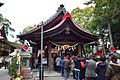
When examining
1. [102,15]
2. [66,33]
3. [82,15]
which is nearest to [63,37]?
[66,33]

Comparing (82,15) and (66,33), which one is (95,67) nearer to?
(66,33)

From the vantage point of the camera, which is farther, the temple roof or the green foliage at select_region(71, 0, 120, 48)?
the green foliage at select_region(71, 0, 120, 48)

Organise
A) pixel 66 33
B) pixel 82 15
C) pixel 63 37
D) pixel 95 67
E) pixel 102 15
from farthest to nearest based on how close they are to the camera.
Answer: pixel 82 15
pixel 102 15
pixel 63 37
pixel 66 33
pixel 95 67

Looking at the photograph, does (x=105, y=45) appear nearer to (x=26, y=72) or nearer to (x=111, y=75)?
(x=26, y=72)

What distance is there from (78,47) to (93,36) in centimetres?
181

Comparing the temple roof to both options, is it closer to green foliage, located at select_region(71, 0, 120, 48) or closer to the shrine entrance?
the shrine entrance

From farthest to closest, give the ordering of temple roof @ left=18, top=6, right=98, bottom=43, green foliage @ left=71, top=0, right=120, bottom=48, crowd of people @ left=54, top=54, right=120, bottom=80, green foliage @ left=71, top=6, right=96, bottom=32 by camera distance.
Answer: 1. green foliage @ left=71, top=6, right=96, bottom=32
2. green foliage @ left=71, top=0, right=120, bottom=48
3. temple roof @ left=18, top=6, right=98, bottom=43
4. crowd of people @ left=54, top=54, right=120, bottom=80

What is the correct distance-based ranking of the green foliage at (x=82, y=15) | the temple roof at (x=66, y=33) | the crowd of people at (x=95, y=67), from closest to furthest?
the crowd of people at (x=95, y=67) → the temple roof at (x=66, y=33) → the green foliage at (x=82, y=15)

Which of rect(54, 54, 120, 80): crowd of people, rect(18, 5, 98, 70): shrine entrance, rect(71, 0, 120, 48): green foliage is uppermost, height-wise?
rect(71, 0, 120, 48): green foliage

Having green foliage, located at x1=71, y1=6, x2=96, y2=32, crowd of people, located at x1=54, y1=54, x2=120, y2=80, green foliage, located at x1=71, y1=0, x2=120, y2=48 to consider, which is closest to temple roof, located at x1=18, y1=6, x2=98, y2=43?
crowd of people, located at x1=54, y1=54, x2=120, y2=80

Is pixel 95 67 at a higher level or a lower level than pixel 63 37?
lower

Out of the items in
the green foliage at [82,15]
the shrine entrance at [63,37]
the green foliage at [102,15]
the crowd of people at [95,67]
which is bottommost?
the crowd of people at [95,67]

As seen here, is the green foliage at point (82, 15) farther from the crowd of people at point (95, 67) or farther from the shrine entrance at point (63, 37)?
the crowd of people at point (95, 67)

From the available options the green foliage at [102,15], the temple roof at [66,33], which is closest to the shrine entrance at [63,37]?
the temple roof at [66,33]
